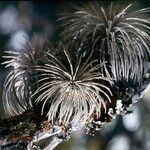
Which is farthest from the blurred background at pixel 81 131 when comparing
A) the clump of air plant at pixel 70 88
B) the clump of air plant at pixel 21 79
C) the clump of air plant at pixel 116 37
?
the clump of air plant at pixel 70 88

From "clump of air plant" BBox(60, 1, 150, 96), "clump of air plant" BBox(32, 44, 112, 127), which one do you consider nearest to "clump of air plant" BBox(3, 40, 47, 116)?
"clump of air plant" BBox(32, 44, 112, 127)

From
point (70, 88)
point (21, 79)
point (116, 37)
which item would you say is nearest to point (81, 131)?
point (21, 79)

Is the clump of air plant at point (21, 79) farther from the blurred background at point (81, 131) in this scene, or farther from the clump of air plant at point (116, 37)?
the blurred background at point (81, 131)

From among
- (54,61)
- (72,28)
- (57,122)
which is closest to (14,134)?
(57,122)

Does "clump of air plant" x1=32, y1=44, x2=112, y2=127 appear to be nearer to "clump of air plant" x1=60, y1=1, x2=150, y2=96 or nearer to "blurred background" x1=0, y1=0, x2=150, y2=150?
"clump of air plant" x1=60, y1=1, x2=150, y2=96

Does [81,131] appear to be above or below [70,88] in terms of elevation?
below

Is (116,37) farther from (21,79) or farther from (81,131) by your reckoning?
(81,131)

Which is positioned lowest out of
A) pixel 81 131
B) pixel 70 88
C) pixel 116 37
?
pixel 81 131

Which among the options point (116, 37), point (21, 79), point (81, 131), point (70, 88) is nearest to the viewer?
point (70, 88)
